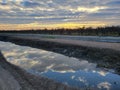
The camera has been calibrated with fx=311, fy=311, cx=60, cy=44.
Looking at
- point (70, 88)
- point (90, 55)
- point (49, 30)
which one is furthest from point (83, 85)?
point (49, 30)

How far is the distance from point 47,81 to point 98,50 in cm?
1306

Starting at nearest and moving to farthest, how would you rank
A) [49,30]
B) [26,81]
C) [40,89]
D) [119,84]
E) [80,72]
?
1. [40,89]
2. [119,84]
3. [26,81]
4. [80,72]
5. [49,30]

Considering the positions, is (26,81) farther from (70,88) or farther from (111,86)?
(111,86)

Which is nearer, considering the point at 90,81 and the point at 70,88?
the point at 70,88

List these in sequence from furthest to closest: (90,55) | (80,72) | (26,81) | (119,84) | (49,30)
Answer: (49,30) < (90,55) < (80,72) < (26,81) < (119,84)

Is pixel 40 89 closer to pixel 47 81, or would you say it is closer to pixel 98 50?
pixel 47 81

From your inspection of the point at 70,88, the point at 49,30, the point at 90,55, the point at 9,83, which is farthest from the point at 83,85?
the point at 49,30

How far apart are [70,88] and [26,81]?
2.57 meters

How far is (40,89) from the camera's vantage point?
12688 millimetres

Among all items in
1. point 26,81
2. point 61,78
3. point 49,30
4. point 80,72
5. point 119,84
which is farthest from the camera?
point 49,30

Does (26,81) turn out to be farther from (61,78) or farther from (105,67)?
(105,67)

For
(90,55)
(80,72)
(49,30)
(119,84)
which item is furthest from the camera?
(49,30)

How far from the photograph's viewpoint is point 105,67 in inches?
757

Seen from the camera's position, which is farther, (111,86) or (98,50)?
(98,50)
